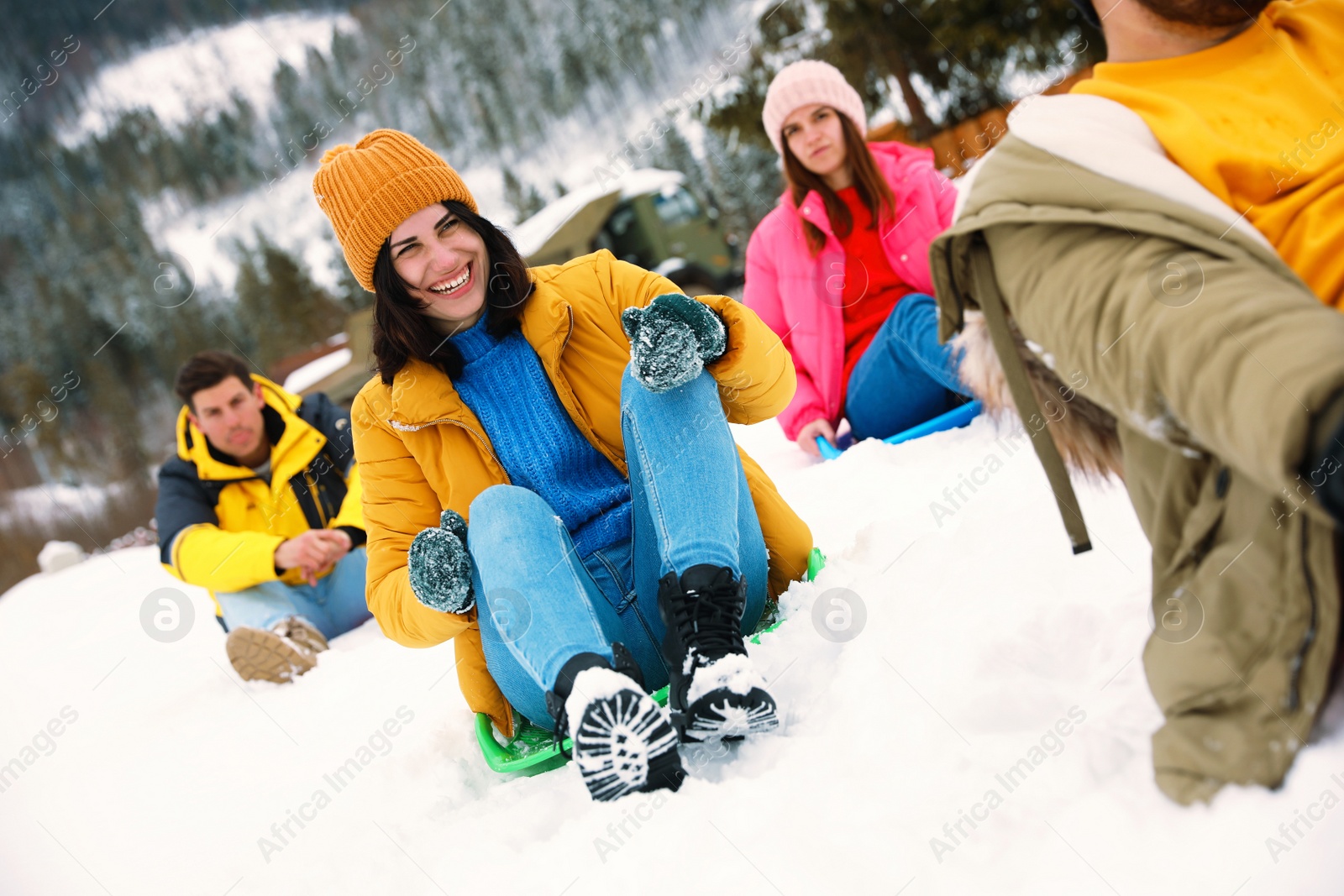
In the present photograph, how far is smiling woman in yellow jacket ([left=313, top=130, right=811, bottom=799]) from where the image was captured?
1348mm

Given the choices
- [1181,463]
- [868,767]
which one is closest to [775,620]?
[868,767]

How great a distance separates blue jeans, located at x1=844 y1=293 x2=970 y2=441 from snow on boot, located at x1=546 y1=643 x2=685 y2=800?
189 centimetres

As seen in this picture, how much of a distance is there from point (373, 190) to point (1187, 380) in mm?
1549

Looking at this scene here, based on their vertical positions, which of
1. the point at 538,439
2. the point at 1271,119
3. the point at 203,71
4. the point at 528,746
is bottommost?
the point at 528,746

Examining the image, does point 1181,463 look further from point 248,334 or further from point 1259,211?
point 248,334

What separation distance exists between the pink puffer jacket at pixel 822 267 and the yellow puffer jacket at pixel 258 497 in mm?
1873

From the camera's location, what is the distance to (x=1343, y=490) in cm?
57

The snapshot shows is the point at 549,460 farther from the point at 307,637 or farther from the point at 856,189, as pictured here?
the point at 856,189

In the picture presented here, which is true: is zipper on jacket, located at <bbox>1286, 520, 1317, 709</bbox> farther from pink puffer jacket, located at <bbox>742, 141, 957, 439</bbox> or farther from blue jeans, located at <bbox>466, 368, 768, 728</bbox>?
pink puffer jacket, located at <bbox>742, 141, 957, 439</bbox>

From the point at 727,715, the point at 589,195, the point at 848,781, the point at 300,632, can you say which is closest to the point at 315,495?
the point at 300,632

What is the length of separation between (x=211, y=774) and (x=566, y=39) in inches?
1752

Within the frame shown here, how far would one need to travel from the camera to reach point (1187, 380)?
69cm

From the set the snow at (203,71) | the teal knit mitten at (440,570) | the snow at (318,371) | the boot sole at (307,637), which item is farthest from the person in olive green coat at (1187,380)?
the snow at (203,71)

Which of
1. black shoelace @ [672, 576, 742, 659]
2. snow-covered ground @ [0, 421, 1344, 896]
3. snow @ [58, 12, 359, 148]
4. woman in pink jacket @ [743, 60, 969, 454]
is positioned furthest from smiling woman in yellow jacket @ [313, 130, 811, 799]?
snow @ [58, 12, 359, 148]
